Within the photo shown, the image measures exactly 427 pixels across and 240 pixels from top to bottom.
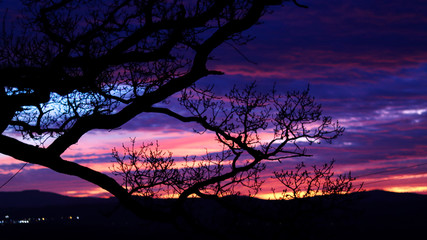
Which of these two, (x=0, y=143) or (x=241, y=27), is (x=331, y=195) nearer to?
(x=241, y=27)

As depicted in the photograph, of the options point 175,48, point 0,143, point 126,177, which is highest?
point 175,48

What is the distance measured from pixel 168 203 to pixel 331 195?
15.9 feet

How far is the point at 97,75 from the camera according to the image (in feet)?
31.5

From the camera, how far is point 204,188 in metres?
11.0

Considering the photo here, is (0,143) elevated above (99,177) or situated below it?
above

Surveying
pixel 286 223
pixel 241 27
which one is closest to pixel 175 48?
pixel 241 27

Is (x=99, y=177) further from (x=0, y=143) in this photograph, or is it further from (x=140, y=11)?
(x=140, y=11)

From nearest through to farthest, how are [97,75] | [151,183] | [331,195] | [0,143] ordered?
[0,143] → [97,75] → [151,183] → [331,195]

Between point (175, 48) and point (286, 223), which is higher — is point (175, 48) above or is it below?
above

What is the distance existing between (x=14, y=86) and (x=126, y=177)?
11.4 ft

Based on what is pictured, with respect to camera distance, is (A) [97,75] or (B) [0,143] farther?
(A) [97,75]

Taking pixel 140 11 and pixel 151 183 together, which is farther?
pixel 151 183

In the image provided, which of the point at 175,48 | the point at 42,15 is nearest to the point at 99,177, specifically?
the point at 175,48

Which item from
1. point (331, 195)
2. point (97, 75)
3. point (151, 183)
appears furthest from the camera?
point (331, 195)
